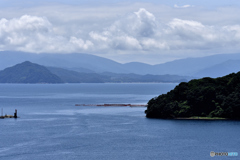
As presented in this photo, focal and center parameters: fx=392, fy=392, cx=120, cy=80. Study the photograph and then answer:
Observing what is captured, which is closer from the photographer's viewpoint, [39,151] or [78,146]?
[39,151]

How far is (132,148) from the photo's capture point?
3853 inches

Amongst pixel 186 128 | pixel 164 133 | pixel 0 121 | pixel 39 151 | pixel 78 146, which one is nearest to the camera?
pixel 39 151

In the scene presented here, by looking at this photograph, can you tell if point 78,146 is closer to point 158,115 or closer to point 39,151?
point 39,151

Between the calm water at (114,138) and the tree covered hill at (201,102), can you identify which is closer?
the calm water at (114,138)

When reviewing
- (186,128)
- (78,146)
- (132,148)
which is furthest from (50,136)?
(186,128)

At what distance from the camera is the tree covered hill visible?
5822 inches

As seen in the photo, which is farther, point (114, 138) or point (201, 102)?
point (201, 102)

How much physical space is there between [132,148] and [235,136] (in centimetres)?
3430

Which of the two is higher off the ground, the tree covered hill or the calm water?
the tree covered hill

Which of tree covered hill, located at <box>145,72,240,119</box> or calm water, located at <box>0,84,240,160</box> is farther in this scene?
tree covered hill, located at <box>145,72,240,119</box>

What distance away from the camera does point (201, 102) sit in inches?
5994

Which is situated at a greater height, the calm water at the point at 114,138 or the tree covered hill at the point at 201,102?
the tree covered hill at the point at 201,102

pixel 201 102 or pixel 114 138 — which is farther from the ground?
pixel 201 102

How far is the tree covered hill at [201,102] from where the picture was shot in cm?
14788
